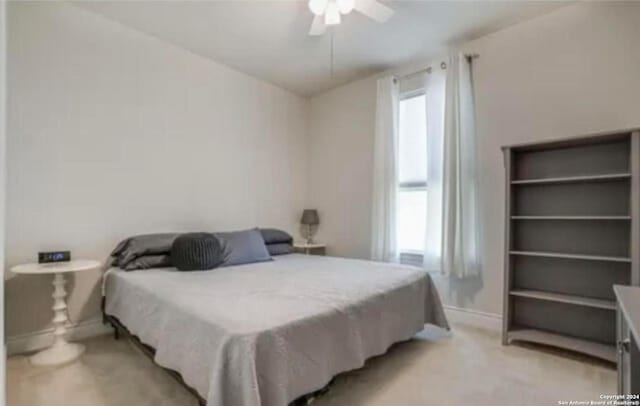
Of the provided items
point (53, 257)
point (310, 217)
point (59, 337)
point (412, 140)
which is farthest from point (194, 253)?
point (412, 140)

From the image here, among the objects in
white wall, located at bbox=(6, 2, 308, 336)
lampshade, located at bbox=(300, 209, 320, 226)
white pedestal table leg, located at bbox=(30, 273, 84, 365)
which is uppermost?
white wall, located at bbox=(6, 2, 308, 336)

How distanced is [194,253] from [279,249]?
45.8 inches

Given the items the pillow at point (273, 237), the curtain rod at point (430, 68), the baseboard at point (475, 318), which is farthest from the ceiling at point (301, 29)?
the baseboard at point (475, 318)

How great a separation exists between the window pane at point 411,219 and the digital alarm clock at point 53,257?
302 centimetres

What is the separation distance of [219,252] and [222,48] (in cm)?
209

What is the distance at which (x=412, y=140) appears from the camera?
12.1 ft

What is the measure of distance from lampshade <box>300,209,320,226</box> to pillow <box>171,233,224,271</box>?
68.4 inches

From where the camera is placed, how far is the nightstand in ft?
14.1

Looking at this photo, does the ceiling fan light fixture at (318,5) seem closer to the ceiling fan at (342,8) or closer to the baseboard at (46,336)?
the ceiling fan at (342,8)

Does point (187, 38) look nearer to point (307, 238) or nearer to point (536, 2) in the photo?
point (307, 238)

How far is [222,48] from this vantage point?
3408 millimetres

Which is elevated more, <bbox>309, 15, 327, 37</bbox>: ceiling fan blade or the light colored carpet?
<bbox>309, 15, 327, 37</bbox>: ceiling fan blade

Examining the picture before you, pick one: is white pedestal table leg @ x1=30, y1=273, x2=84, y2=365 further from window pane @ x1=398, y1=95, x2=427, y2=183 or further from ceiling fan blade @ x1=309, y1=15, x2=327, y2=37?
window pane @ x1=398, y1=95, x2=427, y2=183

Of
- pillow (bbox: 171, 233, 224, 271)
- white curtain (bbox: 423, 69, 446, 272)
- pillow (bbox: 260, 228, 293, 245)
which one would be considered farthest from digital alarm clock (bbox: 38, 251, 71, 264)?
white curtain (bbox: 423, 69, 446, 272)
